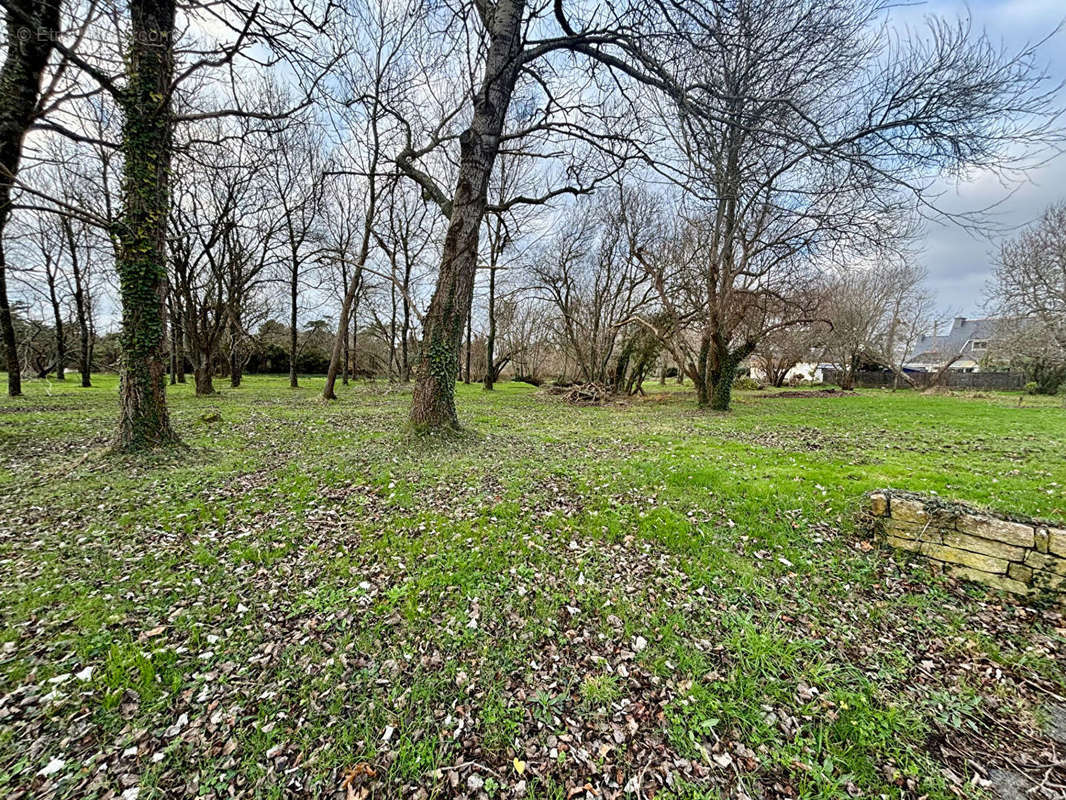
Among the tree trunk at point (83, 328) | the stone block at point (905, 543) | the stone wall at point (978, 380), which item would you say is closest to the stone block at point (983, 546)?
the stone block at point (905, 543)

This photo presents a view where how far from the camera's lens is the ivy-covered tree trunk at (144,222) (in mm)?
5664

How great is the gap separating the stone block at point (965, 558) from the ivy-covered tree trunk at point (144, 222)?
10.3 meters

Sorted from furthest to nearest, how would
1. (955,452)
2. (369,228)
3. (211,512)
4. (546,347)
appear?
(546,347), (369,228), (955,452), (211,512)

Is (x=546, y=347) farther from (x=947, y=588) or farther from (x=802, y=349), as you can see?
(x=947, y=588)

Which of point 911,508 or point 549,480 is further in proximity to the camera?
point 549,480

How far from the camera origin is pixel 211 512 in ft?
14.8

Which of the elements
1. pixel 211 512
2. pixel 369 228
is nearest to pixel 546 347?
pixel 369 228

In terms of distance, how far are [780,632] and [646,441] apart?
5455 millimetres

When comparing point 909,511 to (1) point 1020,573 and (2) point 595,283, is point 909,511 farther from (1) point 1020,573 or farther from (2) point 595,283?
(2) point 595,283

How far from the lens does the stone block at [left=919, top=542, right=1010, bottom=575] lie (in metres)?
3.62

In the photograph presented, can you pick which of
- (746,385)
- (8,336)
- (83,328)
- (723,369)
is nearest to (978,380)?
(746,385)

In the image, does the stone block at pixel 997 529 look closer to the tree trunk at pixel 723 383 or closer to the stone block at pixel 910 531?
the stone block at pixel 910 531

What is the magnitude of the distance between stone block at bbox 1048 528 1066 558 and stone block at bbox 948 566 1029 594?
1.26ft

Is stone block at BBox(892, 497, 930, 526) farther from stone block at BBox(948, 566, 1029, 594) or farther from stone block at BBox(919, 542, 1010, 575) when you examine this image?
stone block at BBox(948, 566, 1029, 594)
